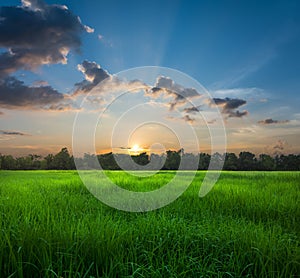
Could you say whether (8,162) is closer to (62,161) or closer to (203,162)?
(62,161)

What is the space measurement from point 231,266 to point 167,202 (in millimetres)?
3724

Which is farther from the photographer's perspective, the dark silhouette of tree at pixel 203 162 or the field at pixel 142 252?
the dark silhouette of tree at pixel 203 162

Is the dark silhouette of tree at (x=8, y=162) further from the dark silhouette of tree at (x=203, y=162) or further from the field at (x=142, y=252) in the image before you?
the field at (x=142, y=252)

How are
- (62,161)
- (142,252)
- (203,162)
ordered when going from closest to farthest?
(142,252), (203,162), (62,161)

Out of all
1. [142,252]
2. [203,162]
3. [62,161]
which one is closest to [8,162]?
[62,161]

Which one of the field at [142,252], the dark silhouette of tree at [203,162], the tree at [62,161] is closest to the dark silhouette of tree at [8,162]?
the tree at [62,161]

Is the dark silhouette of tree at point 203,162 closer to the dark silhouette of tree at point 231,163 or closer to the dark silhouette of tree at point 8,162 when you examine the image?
the dark silhouette of tree at point 231,163

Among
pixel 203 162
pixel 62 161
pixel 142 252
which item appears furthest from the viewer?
pixel 62 161

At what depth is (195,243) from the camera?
4.17 meters

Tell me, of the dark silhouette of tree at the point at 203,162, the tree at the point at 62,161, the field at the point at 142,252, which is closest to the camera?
the field at the point at 142,252

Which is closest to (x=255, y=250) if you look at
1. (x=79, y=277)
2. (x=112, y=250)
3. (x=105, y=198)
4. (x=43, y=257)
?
(x=112, y=250)

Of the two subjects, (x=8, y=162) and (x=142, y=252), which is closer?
(x=142, y=252)

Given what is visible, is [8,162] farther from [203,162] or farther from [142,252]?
[142,252]

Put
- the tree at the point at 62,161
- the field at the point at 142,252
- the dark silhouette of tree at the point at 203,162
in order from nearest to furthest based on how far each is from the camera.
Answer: the field at the point at 142,252, the dark silhouette of tree at the point at 203,162, the tree at the point at 62,161
